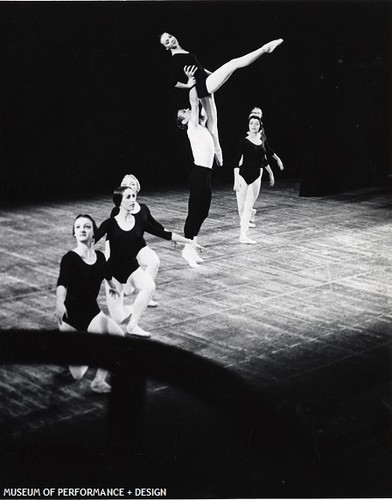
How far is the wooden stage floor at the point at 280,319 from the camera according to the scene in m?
3.99

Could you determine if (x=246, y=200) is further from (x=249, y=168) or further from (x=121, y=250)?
(x=121, y=250)

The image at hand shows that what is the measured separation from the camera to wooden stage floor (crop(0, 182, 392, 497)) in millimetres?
3990

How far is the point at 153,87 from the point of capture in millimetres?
12297

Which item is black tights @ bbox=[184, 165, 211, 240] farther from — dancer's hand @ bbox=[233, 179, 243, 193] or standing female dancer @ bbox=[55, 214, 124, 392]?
standing female dancer @ bbox=[55, 214, 124, 392]

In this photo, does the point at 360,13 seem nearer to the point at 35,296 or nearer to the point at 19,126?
the point at 19,126

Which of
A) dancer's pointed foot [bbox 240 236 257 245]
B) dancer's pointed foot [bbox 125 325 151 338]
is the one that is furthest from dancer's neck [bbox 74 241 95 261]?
dancer's pointed foot [bbox 240 236 257 245]

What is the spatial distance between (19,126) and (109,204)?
1977 mm

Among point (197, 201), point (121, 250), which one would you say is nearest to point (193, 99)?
point (197, 201)

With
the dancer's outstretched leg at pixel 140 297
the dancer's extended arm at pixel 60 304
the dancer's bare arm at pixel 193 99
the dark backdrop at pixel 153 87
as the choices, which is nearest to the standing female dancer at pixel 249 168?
the dancer's bare arm at pixel 193 99

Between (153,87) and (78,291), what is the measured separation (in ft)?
28.3

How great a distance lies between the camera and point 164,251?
779 cm

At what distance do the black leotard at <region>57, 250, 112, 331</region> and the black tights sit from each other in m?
3.16

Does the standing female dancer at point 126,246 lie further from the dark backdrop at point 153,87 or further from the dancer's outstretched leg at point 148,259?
the dark backdrop at point 153,87

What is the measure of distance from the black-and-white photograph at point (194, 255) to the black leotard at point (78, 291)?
1 cm
